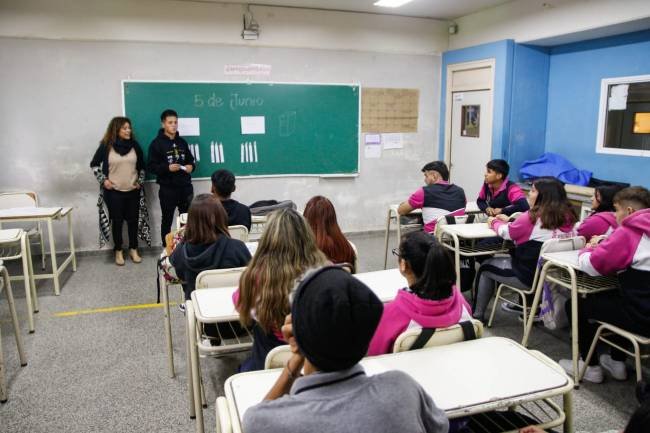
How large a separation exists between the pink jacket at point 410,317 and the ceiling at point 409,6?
14.5 ft

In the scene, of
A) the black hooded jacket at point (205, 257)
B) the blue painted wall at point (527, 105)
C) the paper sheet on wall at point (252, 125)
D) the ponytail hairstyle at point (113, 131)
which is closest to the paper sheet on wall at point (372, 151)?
the paper sheet on wall at point (252, 125)

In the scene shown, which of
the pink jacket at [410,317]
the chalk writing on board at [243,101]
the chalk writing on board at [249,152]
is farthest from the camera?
the chalk writing on board at [249,152]

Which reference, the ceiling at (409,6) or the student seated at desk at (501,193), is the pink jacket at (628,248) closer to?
the student seated at desk at (501,193)

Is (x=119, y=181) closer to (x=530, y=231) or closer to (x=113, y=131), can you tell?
(x=113, y=131)

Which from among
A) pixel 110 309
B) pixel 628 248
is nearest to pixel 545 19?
pixel 628 248

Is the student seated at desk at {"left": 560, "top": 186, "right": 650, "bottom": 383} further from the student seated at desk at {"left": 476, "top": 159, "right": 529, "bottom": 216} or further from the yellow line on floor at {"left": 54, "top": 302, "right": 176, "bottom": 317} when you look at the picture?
the yellow line on floor at {"left": 54, "top": 302, "right": 176, "bottom": 317}

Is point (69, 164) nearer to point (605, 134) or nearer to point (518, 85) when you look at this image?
point (518, 85)

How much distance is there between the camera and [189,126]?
5531 mm

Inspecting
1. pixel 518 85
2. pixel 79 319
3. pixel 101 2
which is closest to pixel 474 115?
pixel 518 85

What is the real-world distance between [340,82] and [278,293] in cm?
461

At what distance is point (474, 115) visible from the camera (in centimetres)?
600

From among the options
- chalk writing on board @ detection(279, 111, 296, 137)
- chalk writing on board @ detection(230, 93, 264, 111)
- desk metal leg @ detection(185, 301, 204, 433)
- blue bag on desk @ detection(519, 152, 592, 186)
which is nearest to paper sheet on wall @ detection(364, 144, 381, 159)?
chalk writing on board @ detection(279, 111, 296, 137)

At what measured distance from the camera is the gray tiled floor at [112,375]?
2486 mm

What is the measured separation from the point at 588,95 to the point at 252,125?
354 centimetres
